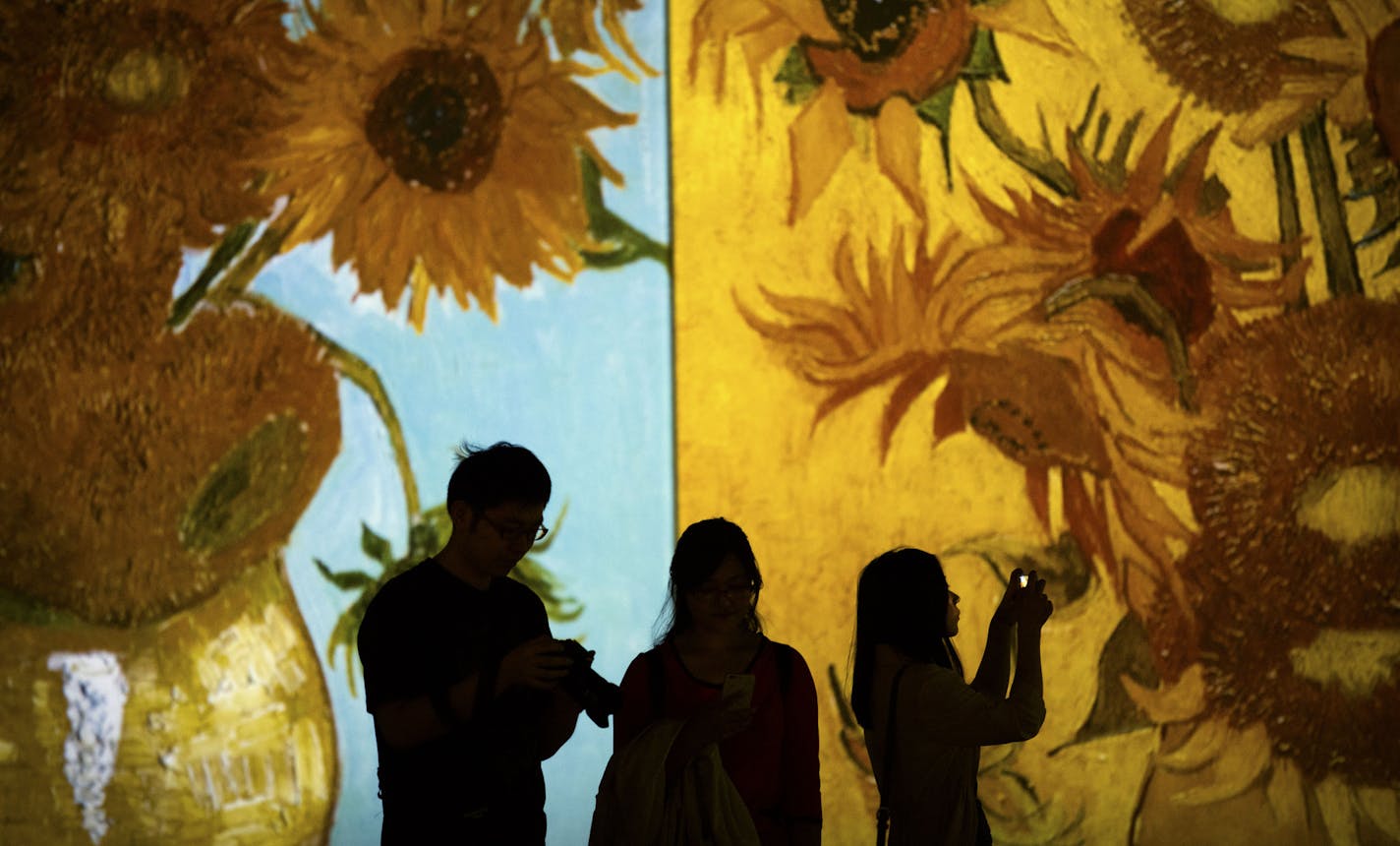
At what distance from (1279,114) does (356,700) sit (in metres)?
2.58

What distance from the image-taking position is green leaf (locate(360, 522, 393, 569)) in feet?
10.8

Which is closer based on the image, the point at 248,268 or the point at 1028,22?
the point at 248,268

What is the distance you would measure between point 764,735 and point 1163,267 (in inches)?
75.3

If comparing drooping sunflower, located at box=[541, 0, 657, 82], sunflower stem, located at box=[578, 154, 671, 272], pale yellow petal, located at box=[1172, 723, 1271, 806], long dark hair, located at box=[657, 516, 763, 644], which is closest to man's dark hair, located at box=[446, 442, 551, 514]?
long dark hair, located at box=[657, 516, 763, 644]

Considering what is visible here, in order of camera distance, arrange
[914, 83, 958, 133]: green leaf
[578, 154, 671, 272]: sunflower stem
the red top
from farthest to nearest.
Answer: [914, 83, 958, 133]: green leaf < [578, 154, 671, 272]: sunflower stem < the red top

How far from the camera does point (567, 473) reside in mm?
3369

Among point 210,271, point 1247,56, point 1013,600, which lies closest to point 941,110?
point 1247,56

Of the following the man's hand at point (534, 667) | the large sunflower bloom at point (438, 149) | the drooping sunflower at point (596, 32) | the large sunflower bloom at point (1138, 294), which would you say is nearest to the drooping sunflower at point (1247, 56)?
the large sunflower bloom at point (1138, 294)

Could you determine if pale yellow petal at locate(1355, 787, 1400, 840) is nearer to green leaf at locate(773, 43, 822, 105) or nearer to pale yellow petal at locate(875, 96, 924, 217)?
pale yellow petal at locate(875, 96, 924, 217)

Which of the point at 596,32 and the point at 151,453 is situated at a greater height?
the point at 596,32

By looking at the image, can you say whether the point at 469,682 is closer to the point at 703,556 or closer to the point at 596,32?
the point at 703,556

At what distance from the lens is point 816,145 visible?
3480 mm

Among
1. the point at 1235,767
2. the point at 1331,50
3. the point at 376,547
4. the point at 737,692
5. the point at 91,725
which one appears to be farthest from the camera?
the point at 1331,50

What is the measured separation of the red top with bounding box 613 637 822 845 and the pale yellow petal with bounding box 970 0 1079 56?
195cm
